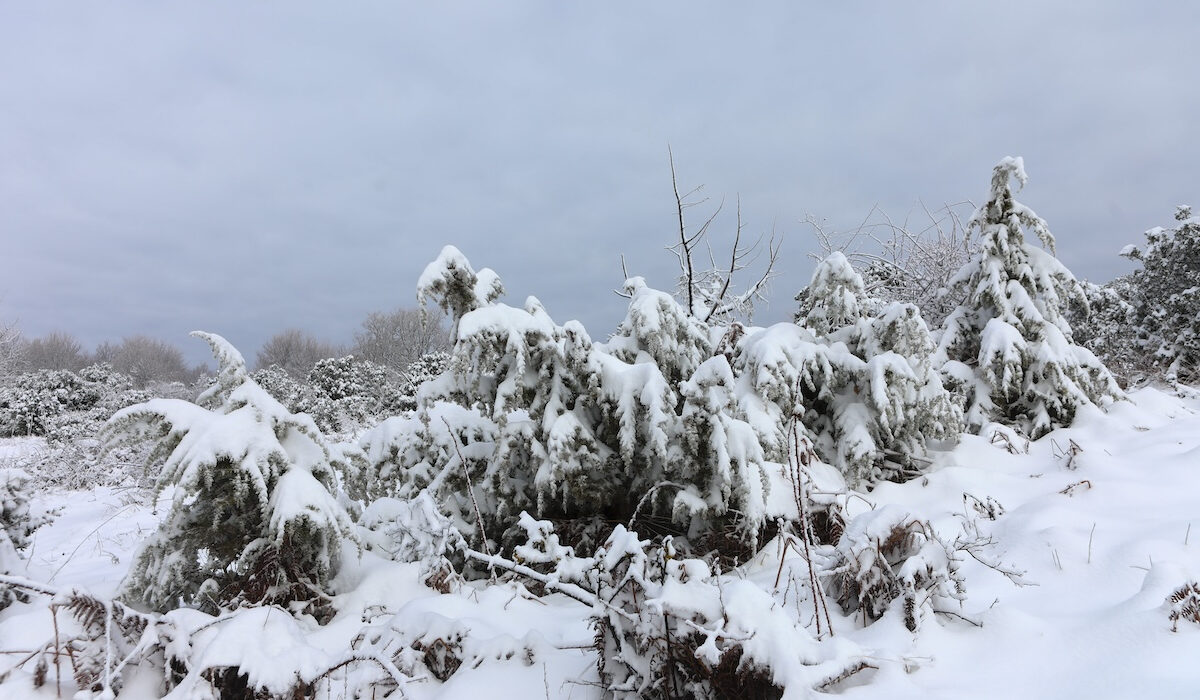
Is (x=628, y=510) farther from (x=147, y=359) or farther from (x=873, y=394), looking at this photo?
(x=147, y=359)

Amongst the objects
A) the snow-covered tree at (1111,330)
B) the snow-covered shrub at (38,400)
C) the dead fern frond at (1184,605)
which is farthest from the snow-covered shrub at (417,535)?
the snow-covered shrub at (38,400)

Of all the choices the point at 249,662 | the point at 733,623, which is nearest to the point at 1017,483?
the point at 733,623

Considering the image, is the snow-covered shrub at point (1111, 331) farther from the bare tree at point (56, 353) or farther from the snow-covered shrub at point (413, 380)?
the bare tree at point (56, 353)

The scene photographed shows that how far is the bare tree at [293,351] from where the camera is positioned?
120ft

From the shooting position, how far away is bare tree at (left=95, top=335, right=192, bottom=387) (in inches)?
1513

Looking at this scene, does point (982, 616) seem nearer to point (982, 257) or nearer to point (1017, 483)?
point (1017, 483)

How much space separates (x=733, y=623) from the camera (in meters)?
1.70

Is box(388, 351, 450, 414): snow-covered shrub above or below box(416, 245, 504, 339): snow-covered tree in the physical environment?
above

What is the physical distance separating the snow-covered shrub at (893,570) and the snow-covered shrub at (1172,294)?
13.9m

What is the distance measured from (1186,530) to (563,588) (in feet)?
10.4

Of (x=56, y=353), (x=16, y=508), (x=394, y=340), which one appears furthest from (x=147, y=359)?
(x=16, y=508)

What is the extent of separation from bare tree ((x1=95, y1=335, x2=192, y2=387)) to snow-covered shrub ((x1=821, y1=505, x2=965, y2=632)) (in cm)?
4464

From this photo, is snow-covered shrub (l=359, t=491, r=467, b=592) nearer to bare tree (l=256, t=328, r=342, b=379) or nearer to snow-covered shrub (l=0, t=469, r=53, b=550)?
snow-covered shrub (l=0, t=469, r=53, b=550)

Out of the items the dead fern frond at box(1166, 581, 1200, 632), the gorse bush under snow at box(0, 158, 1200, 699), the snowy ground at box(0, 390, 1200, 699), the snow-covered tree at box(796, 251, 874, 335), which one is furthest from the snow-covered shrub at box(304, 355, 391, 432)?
the dead fern frond at box(1166, 581, 1200, 632)
